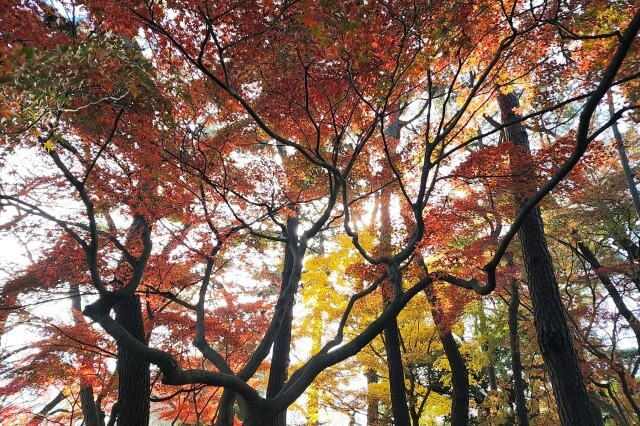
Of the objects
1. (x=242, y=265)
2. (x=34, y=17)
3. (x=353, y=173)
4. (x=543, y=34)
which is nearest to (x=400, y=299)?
(x=353, y=173)

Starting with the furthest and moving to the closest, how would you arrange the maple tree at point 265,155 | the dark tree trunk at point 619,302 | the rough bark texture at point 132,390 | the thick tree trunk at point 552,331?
the dark tree trunk at point 619,302 → the rough bark texture at point 132,390 → the thick tree trunk at point 552,331 → the maple tree at point 265,155

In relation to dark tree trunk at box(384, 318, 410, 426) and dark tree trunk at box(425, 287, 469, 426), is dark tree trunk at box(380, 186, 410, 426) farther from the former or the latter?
dark tree trunk at box(425, 287, 469, 426)

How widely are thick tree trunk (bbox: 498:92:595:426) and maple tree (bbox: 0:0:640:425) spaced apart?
0.09ft

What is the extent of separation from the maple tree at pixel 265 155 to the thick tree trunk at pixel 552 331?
28 millimetres

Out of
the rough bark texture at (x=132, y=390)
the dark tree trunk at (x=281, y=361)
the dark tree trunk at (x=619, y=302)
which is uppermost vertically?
the dark tree trunk at (x=619, y=302)

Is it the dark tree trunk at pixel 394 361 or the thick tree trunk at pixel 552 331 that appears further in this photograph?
the dark tree trunk at pixel 394 361

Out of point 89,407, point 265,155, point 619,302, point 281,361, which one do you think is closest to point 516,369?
point 619,302

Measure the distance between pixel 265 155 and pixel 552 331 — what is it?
227 inches

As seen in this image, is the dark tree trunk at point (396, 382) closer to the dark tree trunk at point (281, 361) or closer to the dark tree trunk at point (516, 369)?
the dark tree trunk at point (281, 361)

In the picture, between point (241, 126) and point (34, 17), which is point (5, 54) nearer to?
point (34, 17)

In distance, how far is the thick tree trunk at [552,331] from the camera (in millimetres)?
5000

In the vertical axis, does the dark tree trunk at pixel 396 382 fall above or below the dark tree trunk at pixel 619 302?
below

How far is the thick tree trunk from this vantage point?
500 cm

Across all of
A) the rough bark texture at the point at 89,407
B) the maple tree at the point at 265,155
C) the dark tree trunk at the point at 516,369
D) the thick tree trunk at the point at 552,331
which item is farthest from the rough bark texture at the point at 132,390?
the dark tree trunk at the point at 516,369
